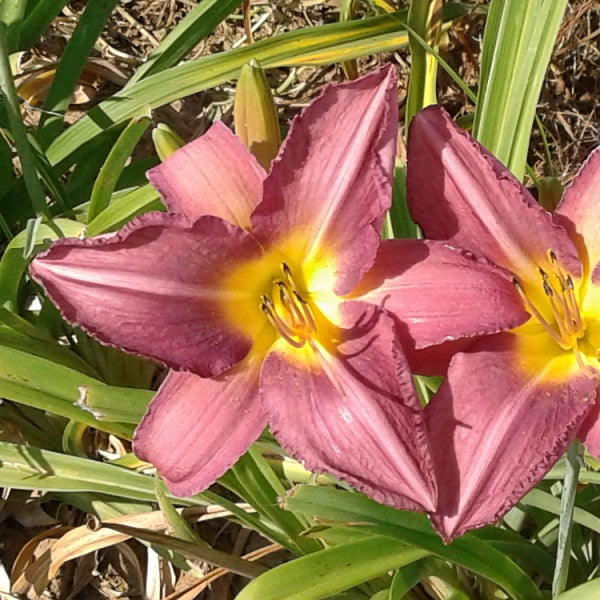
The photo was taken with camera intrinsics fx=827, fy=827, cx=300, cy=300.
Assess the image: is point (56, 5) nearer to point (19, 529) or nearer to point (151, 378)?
point (151, 378)

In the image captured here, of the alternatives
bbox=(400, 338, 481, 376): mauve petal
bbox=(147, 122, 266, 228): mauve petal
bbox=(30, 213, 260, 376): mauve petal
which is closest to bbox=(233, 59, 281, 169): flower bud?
bbox=(147, 122, 266, 228): mauve petal

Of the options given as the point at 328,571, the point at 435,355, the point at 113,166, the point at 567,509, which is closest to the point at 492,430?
the point at 435,355

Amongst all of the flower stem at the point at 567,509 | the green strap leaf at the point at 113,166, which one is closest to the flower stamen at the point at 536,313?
the flower stem at the point at 567,509

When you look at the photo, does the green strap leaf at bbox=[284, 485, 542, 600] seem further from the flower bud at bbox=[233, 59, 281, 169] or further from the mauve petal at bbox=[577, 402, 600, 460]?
the flower bud at bbox=[233, 59, 281, 169]

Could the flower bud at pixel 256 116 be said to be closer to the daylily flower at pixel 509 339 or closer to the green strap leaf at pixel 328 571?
the daylily flower at pixel 509 339

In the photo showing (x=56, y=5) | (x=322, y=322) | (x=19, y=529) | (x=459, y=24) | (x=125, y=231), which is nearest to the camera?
(x=125, y=231)

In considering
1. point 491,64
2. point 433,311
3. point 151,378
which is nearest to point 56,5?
point 151,378
